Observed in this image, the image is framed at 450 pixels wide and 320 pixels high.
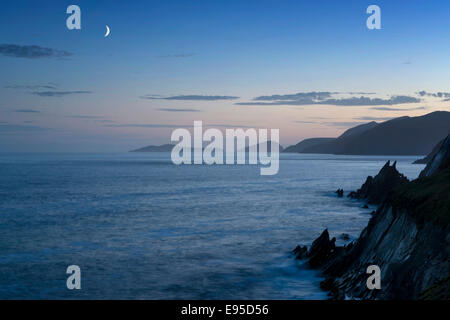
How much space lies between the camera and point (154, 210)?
63031 mm

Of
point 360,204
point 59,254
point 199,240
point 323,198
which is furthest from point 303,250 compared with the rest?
point 323,198

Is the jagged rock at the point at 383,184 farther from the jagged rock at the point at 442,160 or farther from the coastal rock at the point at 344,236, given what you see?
the jagged rock at the point at 442,160

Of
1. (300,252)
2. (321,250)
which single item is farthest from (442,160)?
(300,252)

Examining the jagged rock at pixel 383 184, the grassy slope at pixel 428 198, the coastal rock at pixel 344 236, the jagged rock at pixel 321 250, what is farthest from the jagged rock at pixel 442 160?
the jagged rock at pixel 383 184

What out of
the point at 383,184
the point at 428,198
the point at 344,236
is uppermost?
the point at 428,198

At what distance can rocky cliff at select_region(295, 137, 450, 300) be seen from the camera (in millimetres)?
16297

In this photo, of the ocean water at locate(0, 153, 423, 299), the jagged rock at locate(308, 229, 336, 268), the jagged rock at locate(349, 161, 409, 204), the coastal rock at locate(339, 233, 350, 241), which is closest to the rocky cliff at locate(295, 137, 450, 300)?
the jagged rock at locate(308, 229, 336, 268)

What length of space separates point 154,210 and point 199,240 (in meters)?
23.0

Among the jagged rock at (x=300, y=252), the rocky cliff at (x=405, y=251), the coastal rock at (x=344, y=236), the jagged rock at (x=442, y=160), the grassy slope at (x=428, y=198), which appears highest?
the jagged rock at (x=442, y=160)

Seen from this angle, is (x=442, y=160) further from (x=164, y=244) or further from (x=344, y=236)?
(x=164, y=244)

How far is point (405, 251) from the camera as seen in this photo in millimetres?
19219

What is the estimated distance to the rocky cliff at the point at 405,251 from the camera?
1630 cm

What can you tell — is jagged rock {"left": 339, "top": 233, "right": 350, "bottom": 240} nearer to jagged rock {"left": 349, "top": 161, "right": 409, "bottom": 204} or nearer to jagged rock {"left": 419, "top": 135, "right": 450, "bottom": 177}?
jagged rock {"left": 419, "top": 135, "right": 450, "bottom": 177}

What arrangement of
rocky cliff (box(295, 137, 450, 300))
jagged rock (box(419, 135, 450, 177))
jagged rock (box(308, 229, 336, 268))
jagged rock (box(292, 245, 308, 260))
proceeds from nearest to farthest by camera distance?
1. rocky cliff (box(295, 137, 450, 300))
2. jagged rock (box(419, 135, 450, 177))
3. jagged rock (box(308, 229, 336, 268))
4. jagged rock (box(292, 245, 308, 260))
